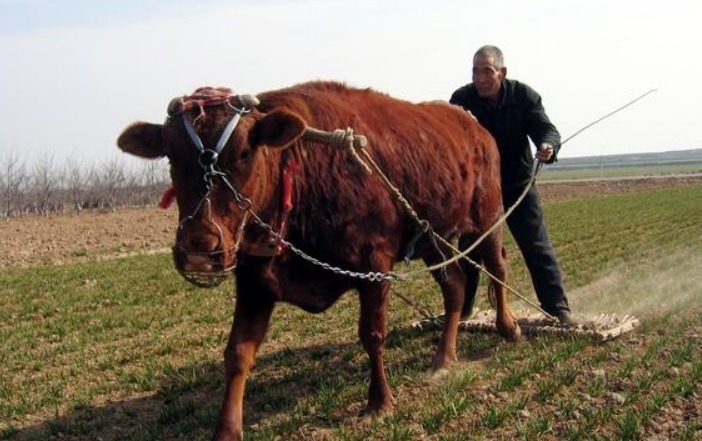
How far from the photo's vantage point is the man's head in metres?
7.04

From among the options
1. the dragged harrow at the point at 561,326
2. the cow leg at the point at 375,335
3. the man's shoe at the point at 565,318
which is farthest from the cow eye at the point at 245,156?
the man's shoe at the point at 565,318

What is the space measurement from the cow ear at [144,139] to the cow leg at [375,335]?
165 cm

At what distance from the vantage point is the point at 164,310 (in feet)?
35.0

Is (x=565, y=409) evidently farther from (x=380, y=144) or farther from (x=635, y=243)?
(x=635, y=243)

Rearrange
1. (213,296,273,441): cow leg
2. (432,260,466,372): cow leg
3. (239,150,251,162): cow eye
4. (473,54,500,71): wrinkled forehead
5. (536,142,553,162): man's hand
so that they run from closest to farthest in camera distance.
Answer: (239,150,251,162): cow eye < (213,296,273,441): cow leg < (432,260,466,372): cow leg < (536,142,553,162): man's hand < (473,54,500,71): wrinkled forehead

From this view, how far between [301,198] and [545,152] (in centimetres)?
291

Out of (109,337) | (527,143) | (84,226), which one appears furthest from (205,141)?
(84,226)

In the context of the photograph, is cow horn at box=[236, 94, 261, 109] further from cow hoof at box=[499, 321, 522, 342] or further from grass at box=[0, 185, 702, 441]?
cow hoof at box=[499, 321, 522, 342]

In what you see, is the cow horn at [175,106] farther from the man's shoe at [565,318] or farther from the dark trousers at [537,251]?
the man's shoe at [565,318]

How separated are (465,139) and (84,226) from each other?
33006mm

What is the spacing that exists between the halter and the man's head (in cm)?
324

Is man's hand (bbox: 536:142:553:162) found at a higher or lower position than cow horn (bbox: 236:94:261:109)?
lower

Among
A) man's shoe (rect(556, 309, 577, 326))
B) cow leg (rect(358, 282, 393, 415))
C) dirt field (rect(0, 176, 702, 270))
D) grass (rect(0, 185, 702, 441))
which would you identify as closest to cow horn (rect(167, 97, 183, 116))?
cow leg (rect(358, 282, 393, 415))

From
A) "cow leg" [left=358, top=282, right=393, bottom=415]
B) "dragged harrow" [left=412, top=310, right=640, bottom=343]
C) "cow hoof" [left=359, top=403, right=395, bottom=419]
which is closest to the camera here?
"cow hoof" [left=359, top=403, right=395, bottom=419]
